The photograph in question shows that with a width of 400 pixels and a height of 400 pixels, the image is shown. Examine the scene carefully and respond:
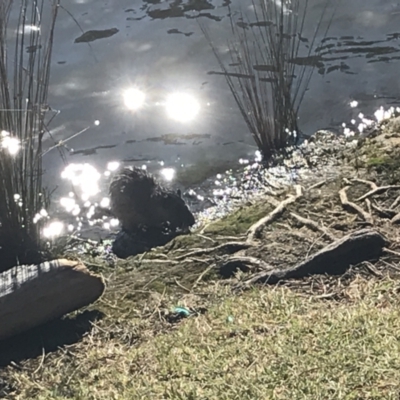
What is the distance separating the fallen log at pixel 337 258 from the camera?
3529 mm

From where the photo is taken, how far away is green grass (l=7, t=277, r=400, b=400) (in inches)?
95.9

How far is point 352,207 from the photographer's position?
14.0 ft

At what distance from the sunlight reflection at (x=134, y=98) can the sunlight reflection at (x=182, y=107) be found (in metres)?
0.27

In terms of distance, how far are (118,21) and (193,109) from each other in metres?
1.94

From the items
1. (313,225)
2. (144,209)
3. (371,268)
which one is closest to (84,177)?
(144,209)

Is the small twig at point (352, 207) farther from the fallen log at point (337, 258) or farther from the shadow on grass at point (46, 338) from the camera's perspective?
the shadow on grass at point (46, 338)

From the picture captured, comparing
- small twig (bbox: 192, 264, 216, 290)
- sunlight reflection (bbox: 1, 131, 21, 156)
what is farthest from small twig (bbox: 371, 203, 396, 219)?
sunlight reflection (bbox: 1, 131, 21, 156)

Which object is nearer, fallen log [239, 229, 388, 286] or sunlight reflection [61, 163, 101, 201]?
fallen log [239, 229, 388, 286]

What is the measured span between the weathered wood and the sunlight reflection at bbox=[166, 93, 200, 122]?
387 centimetres

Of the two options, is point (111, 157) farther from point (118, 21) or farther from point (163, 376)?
point (163, 376)

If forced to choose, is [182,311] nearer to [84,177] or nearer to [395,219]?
[395,219]

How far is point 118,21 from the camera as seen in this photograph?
8617 mm

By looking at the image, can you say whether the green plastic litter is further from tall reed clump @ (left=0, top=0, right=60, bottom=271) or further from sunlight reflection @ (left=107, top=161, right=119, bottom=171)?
sunlight reflection @ (left=107, top=161, right=119, bottom=171)

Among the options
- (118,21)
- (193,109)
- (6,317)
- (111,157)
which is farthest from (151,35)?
(6,317)
